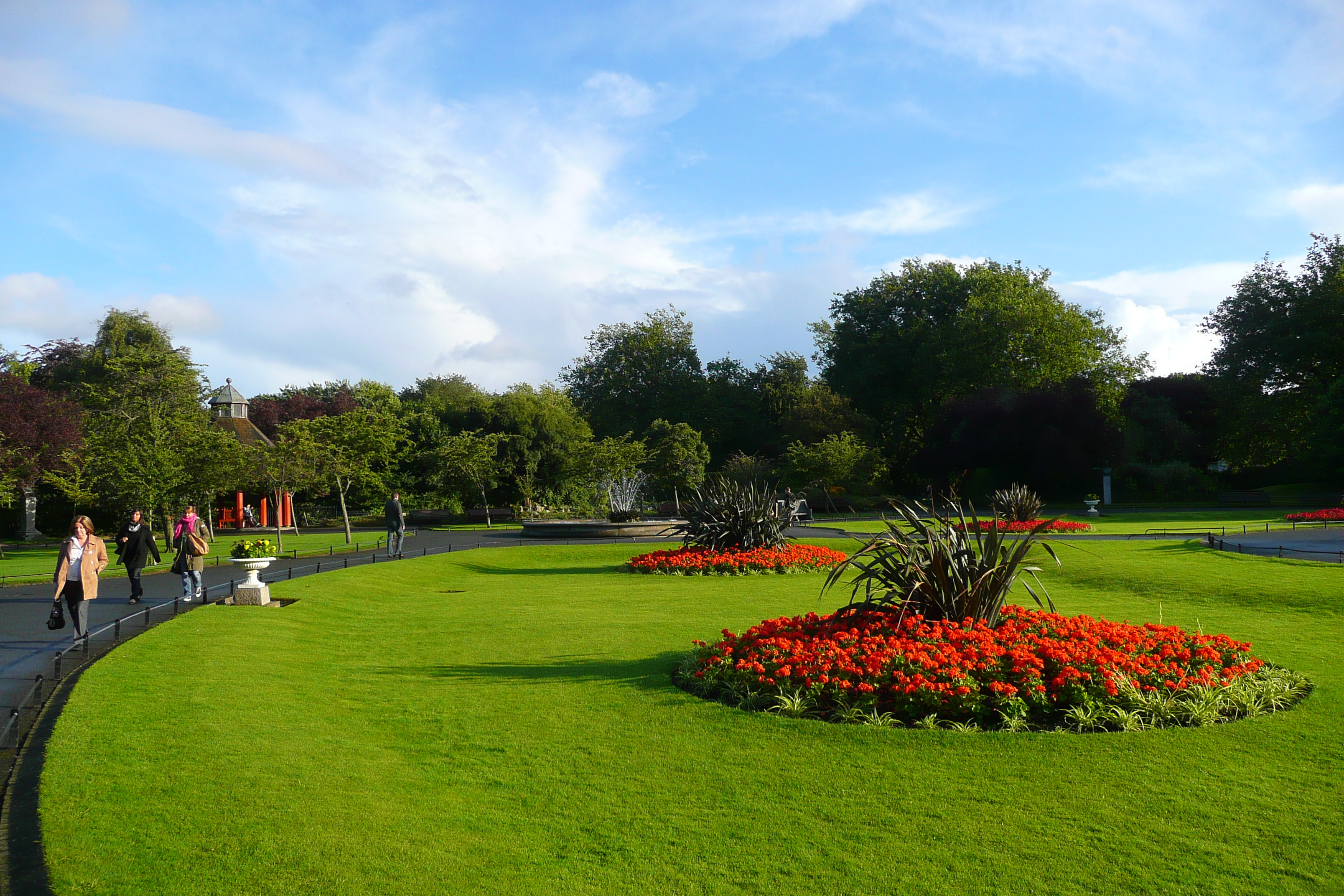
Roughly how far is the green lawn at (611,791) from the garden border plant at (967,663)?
1.05ft

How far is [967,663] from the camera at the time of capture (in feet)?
23.6

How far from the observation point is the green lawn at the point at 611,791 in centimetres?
426

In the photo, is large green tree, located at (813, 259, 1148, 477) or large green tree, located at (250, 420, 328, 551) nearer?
large green tree, located at (250, 420, 328, 551)

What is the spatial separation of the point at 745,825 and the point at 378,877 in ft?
6.28

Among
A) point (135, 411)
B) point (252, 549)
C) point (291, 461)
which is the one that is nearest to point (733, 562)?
point (252, 549)

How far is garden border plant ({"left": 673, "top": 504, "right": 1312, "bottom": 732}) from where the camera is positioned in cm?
679

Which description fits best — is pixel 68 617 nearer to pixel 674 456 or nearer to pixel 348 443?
pixel 348 443

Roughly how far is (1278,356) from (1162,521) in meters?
25.1

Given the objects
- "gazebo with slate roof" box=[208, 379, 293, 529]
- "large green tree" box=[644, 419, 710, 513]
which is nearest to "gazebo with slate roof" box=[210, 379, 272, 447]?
"gazebo with slate roof" box=[208, 379, 293, 529]

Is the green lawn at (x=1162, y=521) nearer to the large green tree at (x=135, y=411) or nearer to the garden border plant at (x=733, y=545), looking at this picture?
the garden border plant at (x=733, y=545)

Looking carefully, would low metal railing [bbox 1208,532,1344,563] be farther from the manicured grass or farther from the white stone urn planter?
the white stone urn planter

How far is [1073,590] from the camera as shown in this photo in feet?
50.6

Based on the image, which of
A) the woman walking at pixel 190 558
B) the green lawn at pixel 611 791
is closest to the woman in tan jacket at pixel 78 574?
the green lawn at pixel 611 791

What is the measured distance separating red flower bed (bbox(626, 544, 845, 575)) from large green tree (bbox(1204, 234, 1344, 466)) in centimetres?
4001
